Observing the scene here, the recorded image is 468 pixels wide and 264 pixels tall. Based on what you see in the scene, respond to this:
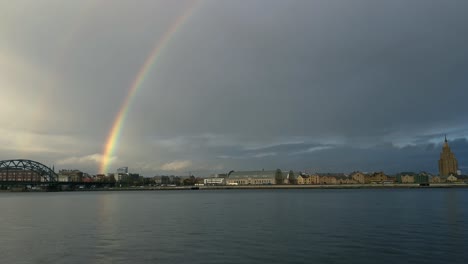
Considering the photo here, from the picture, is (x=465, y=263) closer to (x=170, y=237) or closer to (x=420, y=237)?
(x=420, y=237)

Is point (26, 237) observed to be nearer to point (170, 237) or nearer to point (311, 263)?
point (170, 237)

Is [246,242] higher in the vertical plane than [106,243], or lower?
lower

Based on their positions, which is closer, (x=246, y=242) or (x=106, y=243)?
(x=246, y=242)

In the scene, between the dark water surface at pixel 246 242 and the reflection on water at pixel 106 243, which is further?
the reflection on water at pixel 106 243

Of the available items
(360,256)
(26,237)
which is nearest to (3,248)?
(26,237)

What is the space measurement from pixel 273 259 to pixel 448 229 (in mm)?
19697

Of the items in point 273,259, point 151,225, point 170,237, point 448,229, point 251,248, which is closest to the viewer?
point 273,259

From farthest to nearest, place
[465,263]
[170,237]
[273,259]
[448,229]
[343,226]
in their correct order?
1. [343,226]
2. [448,229]
3. [170,237]
4. [273,259]
5. [465,263]

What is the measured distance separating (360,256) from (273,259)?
5147mm

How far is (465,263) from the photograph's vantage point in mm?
21906

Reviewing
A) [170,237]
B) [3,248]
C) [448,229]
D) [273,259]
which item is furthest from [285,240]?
[3,248]

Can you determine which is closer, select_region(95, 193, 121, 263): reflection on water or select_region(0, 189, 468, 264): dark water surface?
select_region(0, 189, 468, 264): dark water surface

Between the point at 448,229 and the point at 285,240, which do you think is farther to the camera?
the point at 448,229

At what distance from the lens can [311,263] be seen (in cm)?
2239
